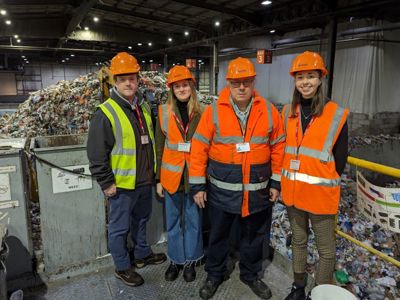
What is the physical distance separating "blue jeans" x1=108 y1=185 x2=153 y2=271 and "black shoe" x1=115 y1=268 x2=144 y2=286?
5 cm

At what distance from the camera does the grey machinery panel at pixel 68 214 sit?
2.30 meters

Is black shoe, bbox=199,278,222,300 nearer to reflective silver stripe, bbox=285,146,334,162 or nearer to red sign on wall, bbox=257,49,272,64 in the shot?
reflective silver stripe, bbox=285,146,334,162

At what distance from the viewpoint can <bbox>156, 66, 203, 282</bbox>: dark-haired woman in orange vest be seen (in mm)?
2201

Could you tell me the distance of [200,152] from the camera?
2068mm

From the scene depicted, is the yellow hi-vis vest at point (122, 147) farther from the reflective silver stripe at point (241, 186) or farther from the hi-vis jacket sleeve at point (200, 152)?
the reflective silver stripe at point (241, 186)

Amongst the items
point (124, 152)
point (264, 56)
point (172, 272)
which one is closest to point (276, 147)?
point (124, 152)

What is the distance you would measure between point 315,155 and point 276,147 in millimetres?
298

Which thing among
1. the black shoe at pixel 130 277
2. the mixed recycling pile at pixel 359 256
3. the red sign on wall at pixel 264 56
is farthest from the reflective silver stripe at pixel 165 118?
the red sign on wall at pixel 264 56

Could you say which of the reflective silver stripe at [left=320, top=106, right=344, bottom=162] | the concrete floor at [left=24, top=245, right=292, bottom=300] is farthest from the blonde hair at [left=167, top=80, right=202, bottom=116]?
the concrete floor at [left=24, top=245, right=292, bottom=300]

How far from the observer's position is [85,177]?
2.41 metres

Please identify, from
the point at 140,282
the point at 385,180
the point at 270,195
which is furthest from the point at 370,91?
the point at 140,282

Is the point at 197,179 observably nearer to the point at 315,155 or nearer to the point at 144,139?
the point at 144,139

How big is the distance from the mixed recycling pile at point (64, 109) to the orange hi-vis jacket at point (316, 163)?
373 cm

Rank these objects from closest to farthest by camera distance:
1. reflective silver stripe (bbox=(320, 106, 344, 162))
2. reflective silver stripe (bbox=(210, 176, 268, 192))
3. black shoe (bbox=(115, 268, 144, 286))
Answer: reflective silver stripe (bbox=(320, 106, 344, 162)) < reflective silver stripe (bbox=(210, 176, 268, 192)) < black shoe (bbox=(115, 268, 144, 286))
